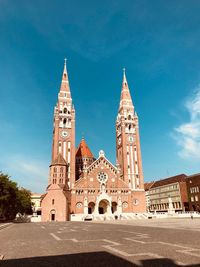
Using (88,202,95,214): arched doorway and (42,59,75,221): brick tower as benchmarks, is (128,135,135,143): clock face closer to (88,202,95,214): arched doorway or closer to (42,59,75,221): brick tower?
(42,59,75,221): brick tower

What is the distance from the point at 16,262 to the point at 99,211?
2574 inches

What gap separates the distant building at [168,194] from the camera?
84188 mm

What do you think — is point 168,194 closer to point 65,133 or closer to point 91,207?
point 91,207

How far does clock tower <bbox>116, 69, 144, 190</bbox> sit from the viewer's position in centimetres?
7231

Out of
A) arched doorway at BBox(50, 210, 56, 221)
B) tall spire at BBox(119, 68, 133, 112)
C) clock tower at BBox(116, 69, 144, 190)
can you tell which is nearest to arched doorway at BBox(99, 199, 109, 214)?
clock tower at BBox(116, 69, 144, 190)

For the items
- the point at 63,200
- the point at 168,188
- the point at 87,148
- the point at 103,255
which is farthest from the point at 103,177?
the point at 103,255

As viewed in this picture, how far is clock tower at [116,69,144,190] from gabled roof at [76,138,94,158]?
1300 centimetres

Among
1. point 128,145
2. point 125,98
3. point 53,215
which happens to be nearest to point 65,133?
point 128,145

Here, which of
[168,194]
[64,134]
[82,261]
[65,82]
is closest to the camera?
[82,261]

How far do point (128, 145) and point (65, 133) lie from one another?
759 inches

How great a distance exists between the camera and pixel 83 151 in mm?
88625

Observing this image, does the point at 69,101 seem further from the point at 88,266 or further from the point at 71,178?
the point at 88,266

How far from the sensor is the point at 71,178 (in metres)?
67.0

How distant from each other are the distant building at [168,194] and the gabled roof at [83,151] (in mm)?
30454
